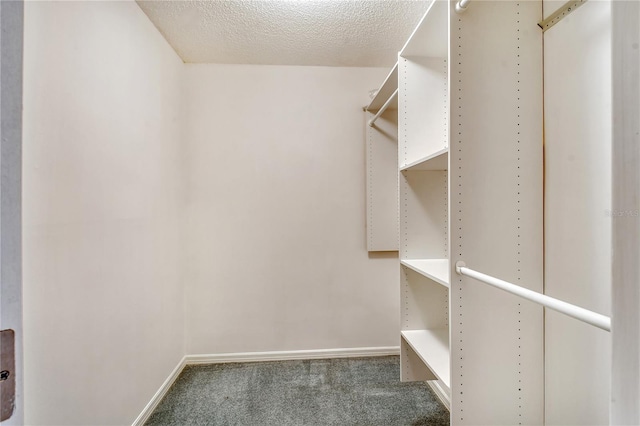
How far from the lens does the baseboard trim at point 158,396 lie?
5.12 feet

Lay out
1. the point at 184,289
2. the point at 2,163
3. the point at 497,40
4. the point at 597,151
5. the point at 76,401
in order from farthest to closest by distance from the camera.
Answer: the point at 184,289 < the point at 76,401 < the point at 497,40 < the point at 597,151 < the point at 2,163

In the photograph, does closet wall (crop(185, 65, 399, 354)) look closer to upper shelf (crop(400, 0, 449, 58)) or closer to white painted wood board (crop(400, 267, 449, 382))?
white painted wood board (crop(400, 267, 449, 382))

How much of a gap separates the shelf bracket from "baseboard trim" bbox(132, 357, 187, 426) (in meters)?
2.63

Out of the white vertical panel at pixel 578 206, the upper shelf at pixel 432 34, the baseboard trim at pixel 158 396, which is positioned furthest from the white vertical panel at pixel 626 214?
the baseboard trim at pixel 158 396

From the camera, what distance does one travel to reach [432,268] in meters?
1.34

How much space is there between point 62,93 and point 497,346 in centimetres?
191

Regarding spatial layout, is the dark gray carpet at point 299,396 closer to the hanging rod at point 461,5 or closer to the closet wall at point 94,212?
the closet wall at point 94,212

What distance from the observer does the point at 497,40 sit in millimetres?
987

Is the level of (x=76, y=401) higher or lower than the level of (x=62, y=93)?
lower

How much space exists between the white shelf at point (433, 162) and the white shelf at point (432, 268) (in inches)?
19.6

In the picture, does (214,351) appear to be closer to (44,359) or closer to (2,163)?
(44,359)

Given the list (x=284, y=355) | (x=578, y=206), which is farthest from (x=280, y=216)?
(x=578, y=206)

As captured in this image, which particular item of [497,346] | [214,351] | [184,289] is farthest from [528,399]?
[184,289]

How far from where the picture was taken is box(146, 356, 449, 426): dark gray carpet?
1.62m
